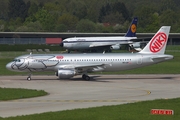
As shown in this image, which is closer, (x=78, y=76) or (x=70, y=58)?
(x=70, y=58)

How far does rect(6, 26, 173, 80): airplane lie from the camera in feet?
179

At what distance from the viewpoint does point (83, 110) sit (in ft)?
98.5

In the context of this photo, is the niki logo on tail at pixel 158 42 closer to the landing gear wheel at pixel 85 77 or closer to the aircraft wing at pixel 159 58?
the aircraft wing at pixel 159 58

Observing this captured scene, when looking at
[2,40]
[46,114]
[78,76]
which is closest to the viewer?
[46,114]

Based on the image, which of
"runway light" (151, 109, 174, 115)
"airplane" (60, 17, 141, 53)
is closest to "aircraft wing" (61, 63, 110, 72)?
"runway light" (151, 109, 174, 115)

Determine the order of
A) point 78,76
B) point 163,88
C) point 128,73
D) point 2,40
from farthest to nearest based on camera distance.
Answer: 1. point 2,40
2. point 128,73
3. point 78,76
4. point 163,88

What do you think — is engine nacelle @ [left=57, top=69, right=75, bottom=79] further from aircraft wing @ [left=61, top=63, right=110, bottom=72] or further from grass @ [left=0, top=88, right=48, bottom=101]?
grass @ [left=0, top=88, right=48, bottom=101]

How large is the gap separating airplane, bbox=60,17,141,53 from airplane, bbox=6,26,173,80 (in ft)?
177

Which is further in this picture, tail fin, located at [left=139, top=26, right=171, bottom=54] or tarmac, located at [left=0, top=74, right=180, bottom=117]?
tail fin, located at [left=139, top=26, right=171, bottom=54]

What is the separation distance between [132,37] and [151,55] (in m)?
56.7

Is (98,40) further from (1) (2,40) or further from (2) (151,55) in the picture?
(2) (151,55)

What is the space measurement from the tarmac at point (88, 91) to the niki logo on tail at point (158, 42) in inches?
121

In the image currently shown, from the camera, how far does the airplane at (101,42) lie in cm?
11075

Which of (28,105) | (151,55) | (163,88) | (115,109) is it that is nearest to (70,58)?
(151,55)
